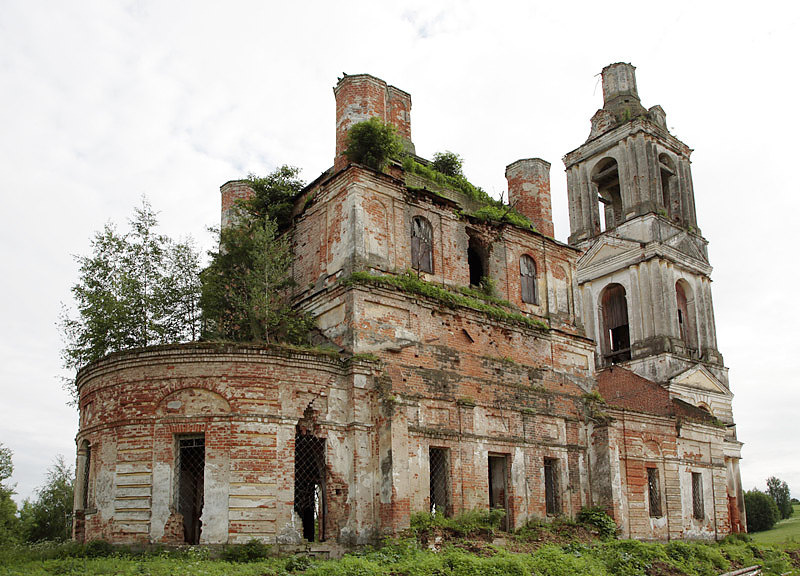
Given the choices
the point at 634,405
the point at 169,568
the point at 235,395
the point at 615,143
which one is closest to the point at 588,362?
the point at 634,405

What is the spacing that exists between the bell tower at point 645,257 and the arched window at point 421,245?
16.1m

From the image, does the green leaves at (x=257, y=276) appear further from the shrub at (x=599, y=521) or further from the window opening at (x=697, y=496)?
the window opening at (x=697, y=496)

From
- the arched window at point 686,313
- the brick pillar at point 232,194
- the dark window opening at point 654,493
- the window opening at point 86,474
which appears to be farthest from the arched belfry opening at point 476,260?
the arched window at point 686,313

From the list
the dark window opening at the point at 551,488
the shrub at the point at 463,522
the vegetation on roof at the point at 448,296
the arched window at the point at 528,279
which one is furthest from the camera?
the arched window at the point at 528,279

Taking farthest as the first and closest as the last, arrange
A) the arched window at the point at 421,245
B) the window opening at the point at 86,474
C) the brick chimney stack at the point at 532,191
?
the brick chimney stack at the point at 532,191, the arched window at the point at 421,245, the window opening at the point at 86,474

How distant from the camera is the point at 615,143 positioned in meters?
36.2

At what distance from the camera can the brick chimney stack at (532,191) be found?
22.4 metres

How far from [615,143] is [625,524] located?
2150 cm

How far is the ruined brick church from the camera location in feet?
47.9

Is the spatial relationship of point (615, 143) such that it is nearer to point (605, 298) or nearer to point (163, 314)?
point (605, 298)

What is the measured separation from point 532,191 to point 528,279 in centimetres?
304

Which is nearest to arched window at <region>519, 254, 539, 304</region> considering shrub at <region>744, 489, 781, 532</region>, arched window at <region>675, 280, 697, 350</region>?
arched window at <region>675, 280, 697, 350</region>

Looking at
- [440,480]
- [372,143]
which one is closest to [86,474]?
[440,480]

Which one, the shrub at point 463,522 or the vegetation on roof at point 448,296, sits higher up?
the vegetation on roof at point 448,296
